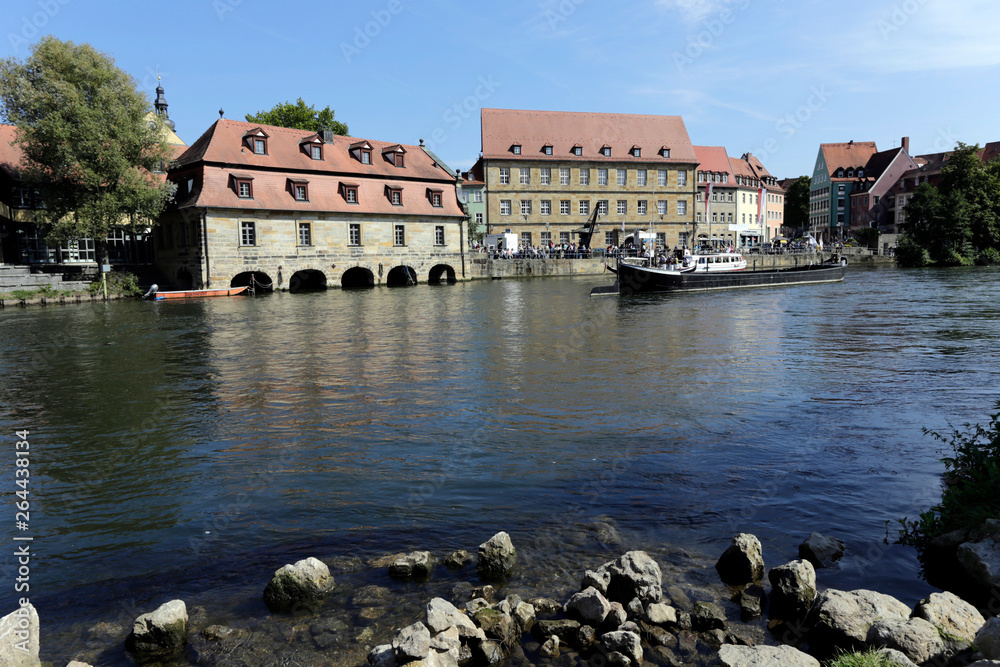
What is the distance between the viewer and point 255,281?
43312mm

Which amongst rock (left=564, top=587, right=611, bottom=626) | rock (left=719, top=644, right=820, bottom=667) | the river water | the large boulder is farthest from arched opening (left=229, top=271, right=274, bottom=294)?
rock (left=719, top=644, right=820, bottom=667)

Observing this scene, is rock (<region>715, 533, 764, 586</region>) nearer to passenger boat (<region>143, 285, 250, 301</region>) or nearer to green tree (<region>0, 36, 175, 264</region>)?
passenger boat (<region>143, 285, 250, 301</region>)

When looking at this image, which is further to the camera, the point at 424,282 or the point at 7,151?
the point at 424,282

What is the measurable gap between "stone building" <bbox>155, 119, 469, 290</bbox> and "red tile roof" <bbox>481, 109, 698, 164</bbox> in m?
18.9

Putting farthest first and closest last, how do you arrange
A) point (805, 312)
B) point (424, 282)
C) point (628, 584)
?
point (424, 282), point (805, 312), point (628, 584)

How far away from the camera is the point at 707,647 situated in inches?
193

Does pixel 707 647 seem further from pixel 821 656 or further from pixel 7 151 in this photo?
pixel 7 151

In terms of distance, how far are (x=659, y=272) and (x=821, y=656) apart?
1419 inches

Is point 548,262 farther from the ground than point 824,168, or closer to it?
closer to it

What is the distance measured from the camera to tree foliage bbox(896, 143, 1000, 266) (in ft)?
212

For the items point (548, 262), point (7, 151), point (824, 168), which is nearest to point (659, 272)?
point (548, 262)

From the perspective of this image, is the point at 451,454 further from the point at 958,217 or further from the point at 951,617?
the point at 958,217

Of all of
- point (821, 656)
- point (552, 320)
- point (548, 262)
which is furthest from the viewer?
point (548, 262)

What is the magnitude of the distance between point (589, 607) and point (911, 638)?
6.80 feet
